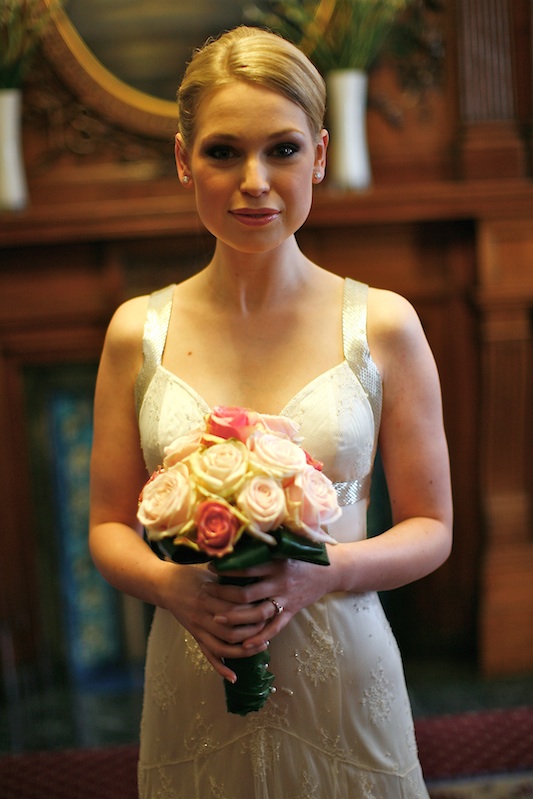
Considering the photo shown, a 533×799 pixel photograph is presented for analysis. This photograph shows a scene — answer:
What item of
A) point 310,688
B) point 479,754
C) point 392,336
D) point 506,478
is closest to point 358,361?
point 392,336

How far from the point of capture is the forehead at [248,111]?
1.49 meters

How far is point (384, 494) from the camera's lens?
13.5ft

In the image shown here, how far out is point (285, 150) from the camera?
4.99 feet

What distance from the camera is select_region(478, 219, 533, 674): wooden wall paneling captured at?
3758 millimetres

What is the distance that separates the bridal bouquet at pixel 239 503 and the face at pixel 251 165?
0.35 m

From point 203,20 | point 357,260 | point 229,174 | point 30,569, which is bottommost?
point 30,569

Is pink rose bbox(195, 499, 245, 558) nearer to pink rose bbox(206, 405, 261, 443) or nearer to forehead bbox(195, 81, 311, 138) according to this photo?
pink rose bbox(206, 405, 261, 443)

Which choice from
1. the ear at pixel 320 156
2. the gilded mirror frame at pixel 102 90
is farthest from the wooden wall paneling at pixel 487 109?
the ear at pixel 320 156

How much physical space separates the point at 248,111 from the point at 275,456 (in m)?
0.55

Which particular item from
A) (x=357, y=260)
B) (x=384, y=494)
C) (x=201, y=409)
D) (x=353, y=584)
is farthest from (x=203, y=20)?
(x=353, y=584)

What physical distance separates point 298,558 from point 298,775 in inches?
19.7

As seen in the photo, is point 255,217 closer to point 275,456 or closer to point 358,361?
point 358,361

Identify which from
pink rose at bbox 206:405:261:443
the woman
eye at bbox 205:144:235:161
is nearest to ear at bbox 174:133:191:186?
the woman

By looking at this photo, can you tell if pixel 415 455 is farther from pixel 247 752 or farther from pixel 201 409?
pixel 247 752
